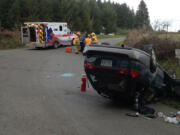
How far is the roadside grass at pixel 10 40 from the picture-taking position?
80.2 feet

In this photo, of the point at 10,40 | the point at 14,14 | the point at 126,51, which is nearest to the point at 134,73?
the point at 126,51

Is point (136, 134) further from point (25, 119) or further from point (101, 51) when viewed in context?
point (25, 119)

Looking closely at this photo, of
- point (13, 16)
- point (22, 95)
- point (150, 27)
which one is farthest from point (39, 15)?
point (22, 95)

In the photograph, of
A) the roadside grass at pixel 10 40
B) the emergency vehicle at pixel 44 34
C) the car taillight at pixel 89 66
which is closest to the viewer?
the car taillight at pixel 89 66

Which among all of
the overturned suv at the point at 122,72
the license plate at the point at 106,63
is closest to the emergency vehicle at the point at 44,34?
the overturned suv at the point at 122,72

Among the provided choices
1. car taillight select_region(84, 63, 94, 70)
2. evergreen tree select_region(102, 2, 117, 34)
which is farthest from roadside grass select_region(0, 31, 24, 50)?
evergreen tree select_region(102, 2, 117, 34)

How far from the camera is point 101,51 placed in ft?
17.4

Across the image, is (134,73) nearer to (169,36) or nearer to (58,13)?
(169,36)

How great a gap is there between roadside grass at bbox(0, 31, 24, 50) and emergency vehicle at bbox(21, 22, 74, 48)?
301 cm

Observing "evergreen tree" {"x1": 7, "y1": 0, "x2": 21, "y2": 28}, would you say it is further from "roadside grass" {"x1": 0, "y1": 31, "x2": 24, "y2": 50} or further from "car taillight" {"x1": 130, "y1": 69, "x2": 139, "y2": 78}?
"car taillight" {"x1": 130, "y1": 69, "x2": 139, "y2": 78}

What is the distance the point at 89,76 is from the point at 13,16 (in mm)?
32091

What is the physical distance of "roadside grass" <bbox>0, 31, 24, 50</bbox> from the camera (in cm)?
2445

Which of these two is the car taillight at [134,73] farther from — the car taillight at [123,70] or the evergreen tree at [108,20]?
the evergreen tree at [108,20]

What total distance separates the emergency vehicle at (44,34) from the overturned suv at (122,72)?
16.0m
